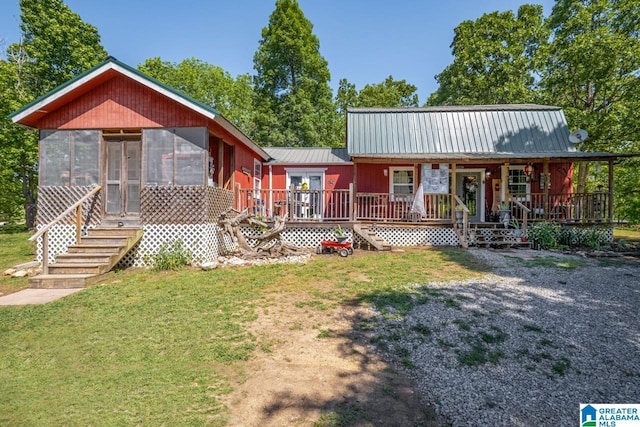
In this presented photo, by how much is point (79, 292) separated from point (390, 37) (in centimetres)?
1598

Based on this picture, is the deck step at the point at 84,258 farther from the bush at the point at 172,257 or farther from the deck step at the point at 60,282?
the bush at the point at 172,257

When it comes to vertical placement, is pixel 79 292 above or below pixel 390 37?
below

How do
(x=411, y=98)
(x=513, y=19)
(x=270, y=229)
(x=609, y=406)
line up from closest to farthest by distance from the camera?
(x=609, y=406)
(x=270, y=229)
(x=513, y=19)
(x=411, y=98)

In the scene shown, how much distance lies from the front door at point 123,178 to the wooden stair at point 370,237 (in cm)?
689

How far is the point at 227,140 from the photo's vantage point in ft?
36.7

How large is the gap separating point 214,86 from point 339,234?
2839 centimetres

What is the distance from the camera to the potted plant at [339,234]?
10500mm

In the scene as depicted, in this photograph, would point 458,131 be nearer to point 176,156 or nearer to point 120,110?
point 176,156

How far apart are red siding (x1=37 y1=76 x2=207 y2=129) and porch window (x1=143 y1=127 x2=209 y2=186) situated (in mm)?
283

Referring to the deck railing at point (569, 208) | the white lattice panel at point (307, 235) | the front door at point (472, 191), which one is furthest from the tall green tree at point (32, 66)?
the deck railing at point (569, 208)

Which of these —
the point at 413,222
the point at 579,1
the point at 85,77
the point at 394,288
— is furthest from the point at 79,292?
the point at 579,1

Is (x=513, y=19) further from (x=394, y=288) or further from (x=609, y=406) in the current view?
(x=609, y=406)

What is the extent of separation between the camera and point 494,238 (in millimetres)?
11500

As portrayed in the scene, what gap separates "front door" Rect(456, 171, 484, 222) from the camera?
46.8 feet
